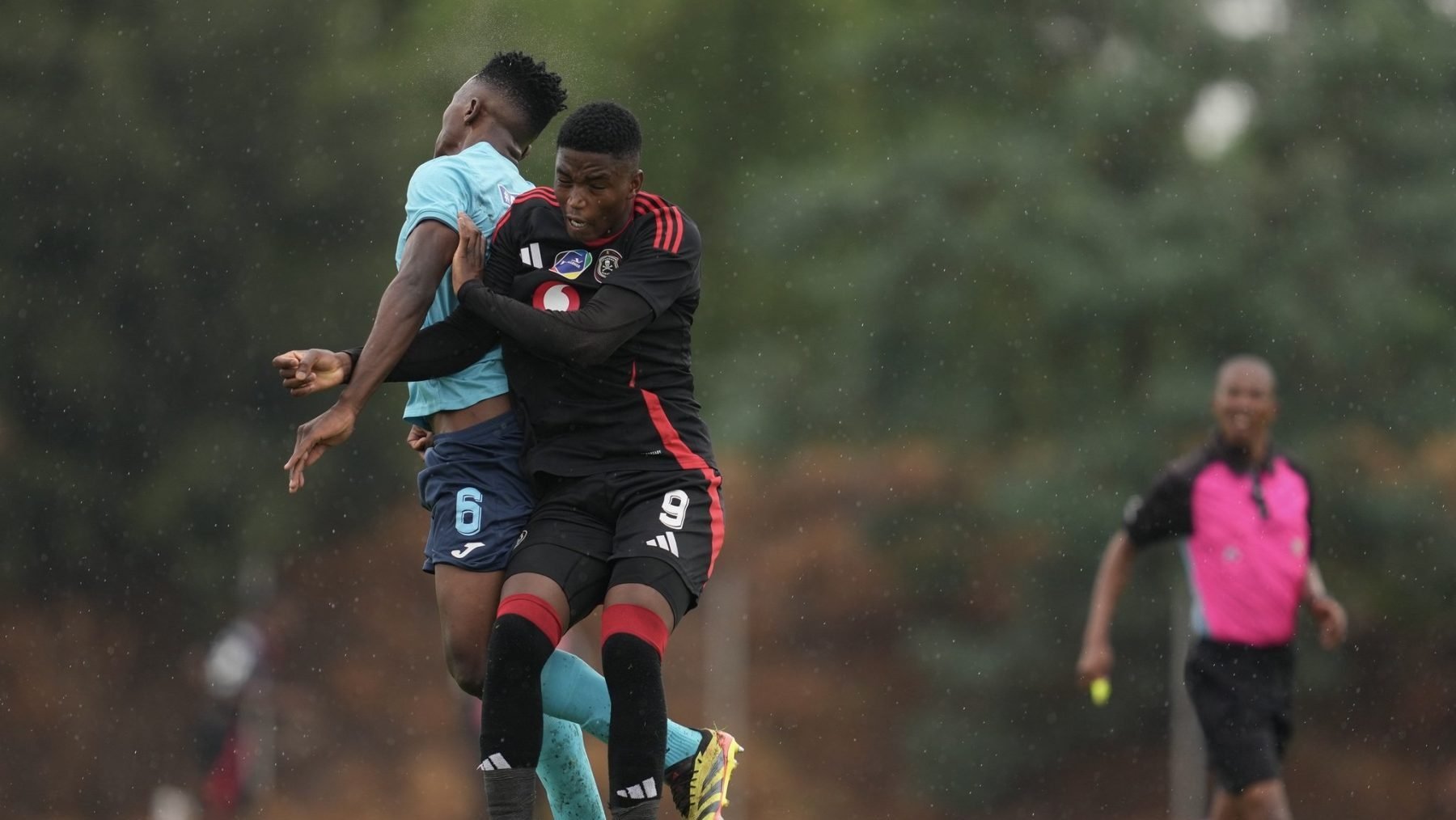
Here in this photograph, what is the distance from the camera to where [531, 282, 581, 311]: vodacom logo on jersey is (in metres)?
5.05

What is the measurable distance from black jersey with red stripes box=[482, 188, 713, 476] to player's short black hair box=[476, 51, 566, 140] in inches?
23.7

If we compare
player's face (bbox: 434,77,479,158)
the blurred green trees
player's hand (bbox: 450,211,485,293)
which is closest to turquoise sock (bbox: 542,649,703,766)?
player's hand (bbox: 450,211,485,293)

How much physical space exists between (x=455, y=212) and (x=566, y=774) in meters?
1.54

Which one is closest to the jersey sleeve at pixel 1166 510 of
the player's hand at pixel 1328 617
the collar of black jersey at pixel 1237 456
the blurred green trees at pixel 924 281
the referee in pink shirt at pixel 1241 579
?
the referee in pink shirt at pixel 1241 579

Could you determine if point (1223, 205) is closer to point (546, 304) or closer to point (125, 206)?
point (125, 206)

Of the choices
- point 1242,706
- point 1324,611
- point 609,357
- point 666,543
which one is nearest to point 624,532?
point 666,543

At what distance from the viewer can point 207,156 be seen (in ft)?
66.1

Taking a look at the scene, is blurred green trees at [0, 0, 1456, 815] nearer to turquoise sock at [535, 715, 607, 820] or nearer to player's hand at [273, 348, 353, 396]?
turquoise sock at [535, 715, 607, 820]

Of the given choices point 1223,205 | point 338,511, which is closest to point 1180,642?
point 1223,205

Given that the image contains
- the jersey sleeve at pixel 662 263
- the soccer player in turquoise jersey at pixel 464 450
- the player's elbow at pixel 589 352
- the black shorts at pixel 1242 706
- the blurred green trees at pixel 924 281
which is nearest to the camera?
the player's elbow at pixel 589 352

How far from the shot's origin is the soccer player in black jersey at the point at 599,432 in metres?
4.80

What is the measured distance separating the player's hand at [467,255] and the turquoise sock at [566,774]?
119cm

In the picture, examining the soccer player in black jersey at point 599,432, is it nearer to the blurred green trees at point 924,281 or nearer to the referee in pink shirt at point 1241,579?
the referee in pink shirt at point 1241,579

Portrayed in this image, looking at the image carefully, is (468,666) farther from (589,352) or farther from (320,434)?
(589,352)
